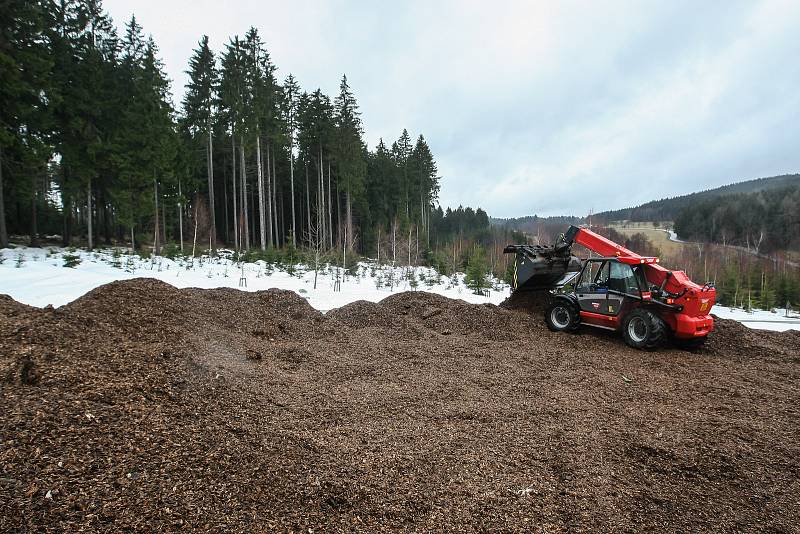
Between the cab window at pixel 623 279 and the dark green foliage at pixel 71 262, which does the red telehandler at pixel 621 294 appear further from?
the dark green foliage at pixel 71 262

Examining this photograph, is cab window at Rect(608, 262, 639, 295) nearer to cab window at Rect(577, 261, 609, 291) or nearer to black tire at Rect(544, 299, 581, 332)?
cab window at Rect(577, 261, 609, 291)

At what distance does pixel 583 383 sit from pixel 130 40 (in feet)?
98.4

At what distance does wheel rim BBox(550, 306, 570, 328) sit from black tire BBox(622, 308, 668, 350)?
1.04m

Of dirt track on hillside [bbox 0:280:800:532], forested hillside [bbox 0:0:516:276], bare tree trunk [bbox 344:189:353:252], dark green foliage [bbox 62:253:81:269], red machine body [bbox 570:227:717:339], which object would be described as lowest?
dirt track on hillside [bbox 0:280:800:532]

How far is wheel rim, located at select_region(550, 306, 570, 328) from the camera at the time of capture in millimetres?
7445

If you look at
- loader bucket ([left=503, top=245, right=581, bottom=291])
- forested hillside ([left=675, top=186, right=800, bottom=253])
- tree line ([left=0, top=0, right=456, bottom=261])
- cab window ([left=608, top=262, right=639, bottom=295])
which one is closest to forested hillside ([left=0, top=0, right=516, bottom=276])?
tree line ([left=0, top=0, right=456, bottom=261])

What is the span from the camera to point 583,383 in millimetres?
4809

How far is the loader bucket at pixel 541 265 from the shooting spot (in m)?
8.27

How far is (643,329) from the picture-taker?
20.9ft

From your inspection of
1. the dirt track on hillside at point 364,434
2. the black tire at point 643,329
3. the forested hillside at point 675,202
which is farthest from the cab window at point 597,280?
the forested hillside at point 675,202

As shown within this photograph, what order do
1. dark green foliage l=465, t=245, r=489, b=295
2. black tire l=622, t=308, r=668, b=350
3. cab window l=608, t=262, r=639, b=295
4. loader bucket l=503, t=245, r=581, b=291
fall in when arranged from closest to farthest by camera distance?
1. black tire l=622, t=308, r=668, b=350
2. cab window l=608, t=262, r=639, b=295
3. loader bucket l=503, t=245, r=581, b=291
4. dark green foliage l=465, t=245, r=489, b=295

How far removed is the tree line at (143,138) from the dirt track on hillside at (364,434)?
9.90m

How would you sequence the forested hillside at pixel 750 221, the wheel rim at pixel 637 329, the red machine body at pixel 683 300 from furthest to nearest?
the forested hillside at pixel 750 221 → the wheel rim at pixel 637 329 → the red machine body at pixel 683 300

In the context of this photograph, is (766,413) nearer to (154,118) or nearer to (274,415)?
(274,415)
